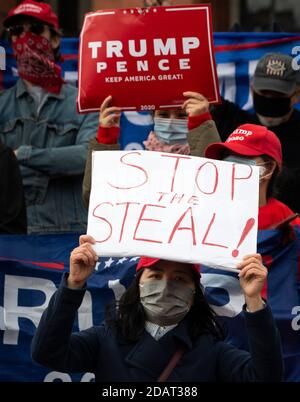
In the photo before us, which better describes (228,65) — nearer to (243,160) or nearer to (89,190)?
(89,190)

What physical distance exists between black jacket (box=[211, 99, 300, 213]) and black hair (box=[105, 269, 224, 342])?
2.06 meters

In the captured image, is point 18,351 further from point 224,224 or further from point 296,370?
point 224,224

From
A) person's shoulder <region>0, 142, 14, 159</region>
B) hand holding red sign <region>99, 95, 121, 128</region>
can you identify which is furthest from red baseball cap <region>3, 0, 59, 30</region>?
hand holding red sign <region>99, 95, 121, 128</region>

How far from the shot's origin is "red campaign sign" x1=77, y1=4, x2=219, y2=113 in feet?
21.6

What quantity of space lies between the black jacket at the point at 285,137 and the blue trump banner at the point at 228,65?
32.9 inches

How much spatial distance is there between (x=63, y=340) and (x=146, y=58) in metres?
2.13

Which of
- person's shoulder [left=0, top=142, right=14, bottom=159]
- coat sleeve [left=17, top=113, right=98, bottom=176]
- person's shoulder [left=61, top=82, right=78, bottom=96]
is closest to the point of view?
person's shoulder [left=0, top=142, right=14, bottom=159]

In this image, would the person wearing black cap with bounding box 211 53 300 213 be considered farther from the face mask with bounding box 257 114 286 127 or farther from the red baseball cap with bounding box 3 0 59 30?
the red baseball cap with bounding box 3 0 59 30

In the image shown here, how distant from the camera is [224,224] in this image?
499 cm

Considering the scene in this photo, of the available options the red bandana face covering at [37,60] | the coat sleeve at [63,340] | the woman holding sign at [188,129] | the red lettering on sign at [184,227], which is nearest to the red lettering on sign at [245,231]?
the red lettering on sign at [184,227]

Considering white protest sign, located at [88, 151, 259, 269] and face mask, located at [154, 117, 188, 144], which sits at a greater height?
white protest sign, located at [88, 151, 259, 269]

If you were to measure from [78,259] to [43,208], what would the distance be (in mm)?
2915

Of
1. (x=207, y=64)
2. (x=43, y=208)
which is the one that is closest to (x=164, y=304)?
(x=207, y=64)

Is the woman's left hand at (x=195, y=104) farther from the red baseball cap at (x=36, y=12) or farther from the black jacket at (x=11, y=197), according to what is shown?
the red baseball cap at (x=36, y=12)
